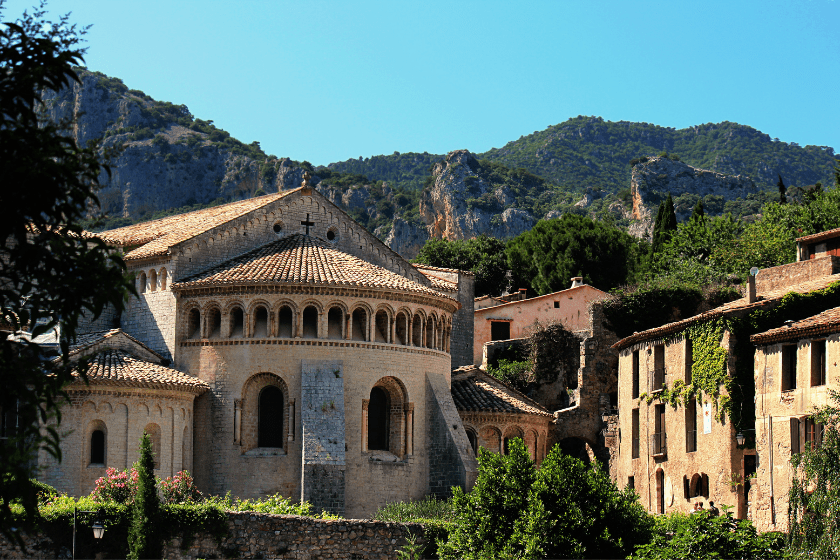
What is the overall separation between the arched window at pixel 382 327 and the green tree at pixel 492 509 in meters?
10.3

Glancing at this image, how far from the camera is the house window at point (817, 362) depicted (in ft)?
114

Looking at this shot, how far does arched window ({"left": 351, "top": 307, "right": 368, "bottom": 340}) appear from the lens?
41125 mm

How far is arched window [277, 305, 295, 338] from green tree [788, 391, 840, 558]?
1809cm

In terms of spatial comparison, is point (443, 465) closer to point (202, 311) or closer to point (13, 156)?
point (202, 311)

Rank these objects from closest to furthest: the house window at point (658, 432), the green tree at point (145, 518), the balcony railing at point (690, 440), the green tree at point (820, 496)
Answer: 1. the green tree at point (820, 496)
2. the green tree at point (145, 518)
3. the balcony railing at point (690, 440)
4. the house window at point (658, 432)

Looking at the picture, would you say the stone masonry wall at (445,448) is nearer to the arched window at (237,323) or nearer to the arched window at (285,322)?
the arched window at (285,322)

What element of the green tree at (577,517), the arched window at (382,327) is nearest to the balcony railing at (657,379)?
the arched window at (382,327)

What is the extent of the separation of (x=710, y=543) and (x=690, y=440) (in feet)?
42.5

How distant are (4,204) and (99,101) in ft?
473

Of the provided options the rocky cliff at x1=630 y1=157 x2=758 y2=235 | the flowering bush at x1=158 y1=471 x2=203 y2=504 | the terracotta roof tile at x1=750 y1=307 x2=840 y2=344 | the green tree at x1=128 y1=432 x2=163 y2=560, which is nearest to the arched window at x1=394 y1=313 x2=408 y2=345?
the flowering bush at x1=158 y1=471 x2=203 y2=504

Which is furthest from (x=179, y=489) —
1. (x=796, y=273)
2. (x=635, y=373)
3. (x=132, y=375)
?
(x=796, y=273)

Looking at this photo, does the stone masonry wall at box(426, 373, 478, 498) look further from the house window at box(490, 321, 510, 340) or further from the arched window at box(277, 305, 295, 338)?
the house window at box(490, 321, 510, 340)

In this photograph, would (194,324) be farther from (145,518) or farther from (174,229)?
(145,518)

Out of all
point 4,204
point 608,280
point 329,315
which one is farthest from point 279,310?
point 608,280
